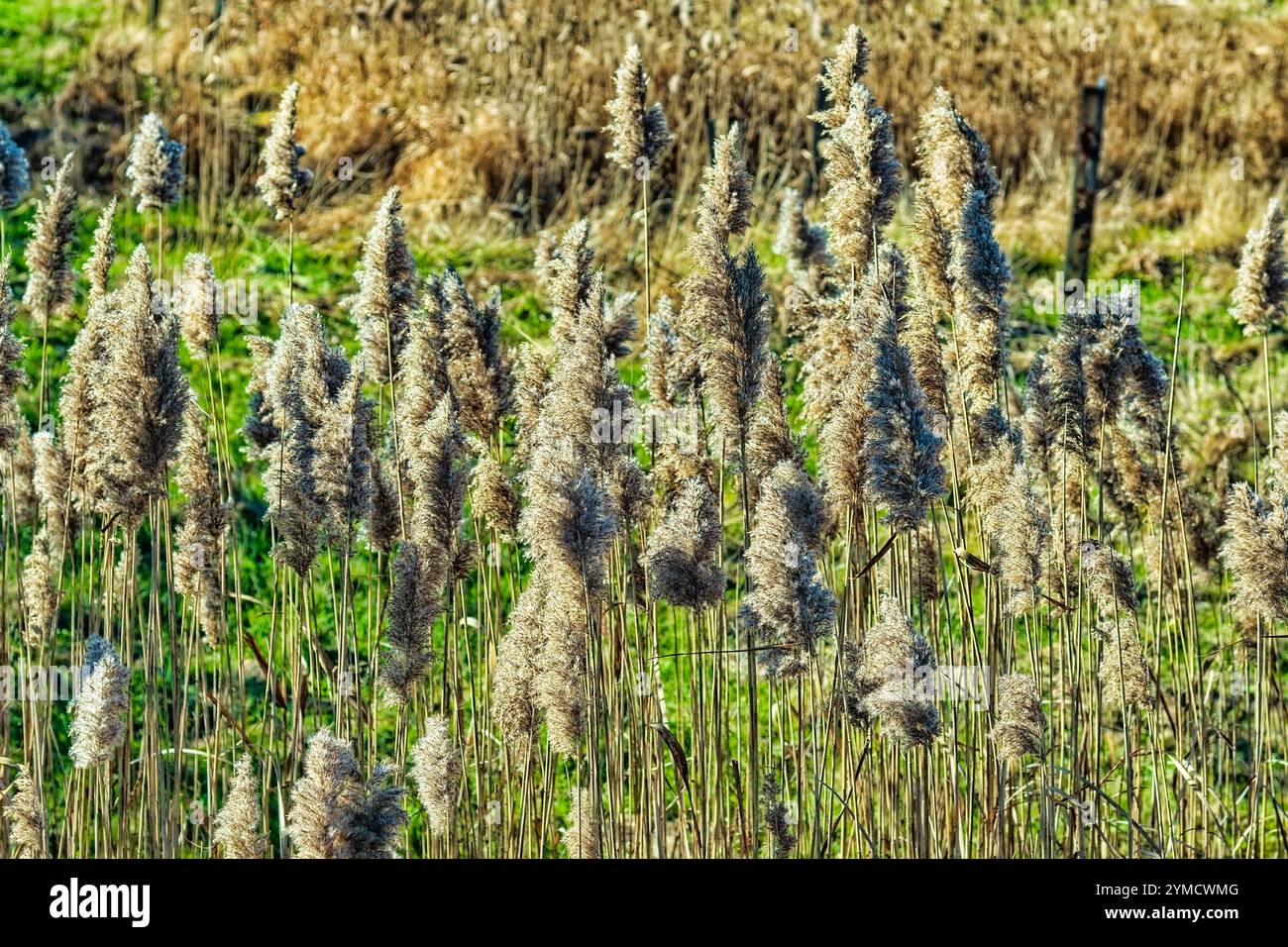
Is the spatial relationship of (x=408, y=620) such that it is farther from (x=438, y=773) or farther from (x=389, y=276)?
(x=389, y=276)

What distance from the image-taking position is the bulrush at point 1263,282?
14.3 ft

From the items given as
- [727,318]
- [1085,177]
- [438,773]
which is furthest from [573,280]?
[1085,177]

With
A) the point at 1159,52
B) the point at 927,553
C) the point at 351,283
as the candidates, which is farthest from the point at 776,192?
the point at 927,553

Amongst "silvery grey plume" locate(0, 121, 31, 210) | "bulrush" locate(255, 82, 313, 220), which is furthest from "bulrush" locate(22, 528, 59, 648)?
"bulrush" locate(255, 82, 313, 220)

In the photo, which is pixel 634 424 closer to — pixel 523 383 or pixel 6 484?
pixel 523 383

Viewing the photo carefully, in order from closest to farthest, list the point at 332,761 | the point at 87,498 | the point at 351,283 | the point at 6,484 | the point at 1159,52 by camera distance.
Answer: the point at 332,761, the point at 87,498, the point at 6,484, the point at 351,283, the point at 1159,52

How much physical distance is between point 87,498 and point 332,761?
1553mm

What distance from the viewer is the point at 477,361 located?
4.08m

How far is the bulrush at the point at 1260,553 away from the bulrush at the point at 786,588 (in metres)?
0.92

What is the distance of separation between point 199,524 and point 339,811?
146 cm

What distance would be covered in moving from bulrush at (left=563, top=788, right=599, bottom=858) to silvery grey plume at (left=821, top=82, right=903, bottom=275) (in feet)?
4.70

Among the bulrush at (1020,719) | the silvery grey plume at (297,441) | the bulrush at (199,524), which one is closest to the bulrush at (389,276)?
the silvery grey plume at (297,441)

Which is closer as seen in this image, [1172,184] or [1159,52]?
[1172,184]

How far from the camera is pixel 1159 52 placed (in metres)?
11.5
